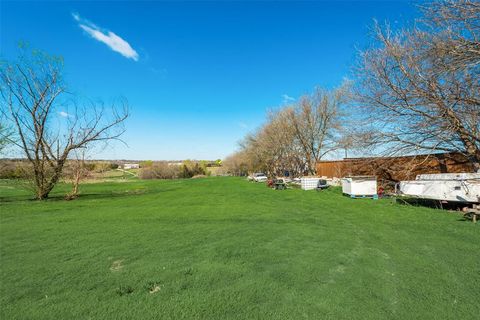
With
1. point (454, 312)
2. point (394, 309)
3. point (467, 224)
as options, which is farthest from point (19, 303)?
point (467, 224)

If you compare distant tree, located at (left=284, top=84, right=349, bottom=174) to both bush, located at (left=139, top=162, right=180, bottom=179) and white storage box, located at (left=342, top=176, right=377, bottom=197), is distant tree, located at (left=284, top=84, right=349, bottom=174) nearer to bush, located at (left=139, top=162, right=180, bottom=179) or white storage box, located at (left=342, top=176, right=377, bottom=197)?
white storage box, located at (left=342, top=176, right=377, bottom=197)

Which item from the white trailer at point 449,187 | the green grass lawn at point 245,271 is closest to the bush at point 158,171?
the green grass lawn at point 245,271

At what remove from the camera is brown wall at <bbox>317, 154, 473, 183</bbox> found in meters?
13.5

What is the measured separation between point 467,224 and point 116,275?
9.16m

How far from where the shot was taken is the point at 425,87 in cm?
1101

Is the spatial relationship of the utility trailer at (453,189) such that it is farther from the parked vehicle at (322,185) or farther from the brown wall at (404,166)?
the parked vehicle at (322,185)

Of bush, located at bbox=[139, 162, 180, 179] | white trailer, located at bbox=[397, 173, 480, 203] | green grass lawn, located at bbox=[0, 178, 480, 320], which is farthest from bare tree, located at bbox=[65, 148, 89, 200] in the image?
bush, located at bbox=[139, 162, 180, 179]

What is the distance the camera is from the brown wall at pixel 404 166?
13.5 m

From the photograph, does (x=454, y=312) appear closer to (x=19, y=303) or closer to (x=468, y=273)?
(x=468, y=273)

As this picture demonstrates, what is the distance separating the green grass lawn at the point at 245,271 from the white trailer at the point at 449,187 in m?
2.10

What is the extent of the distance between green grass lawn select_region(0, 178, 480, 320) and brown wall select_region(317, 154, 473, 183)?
732 centimetres

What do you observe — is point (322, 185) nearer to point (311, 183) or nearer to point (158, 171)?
point (311, 183)

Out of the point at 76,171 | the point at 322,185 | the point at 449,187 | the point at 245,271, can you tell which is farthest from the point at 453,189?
the point at 76,171

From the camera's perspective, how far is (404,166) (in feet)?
46.2
